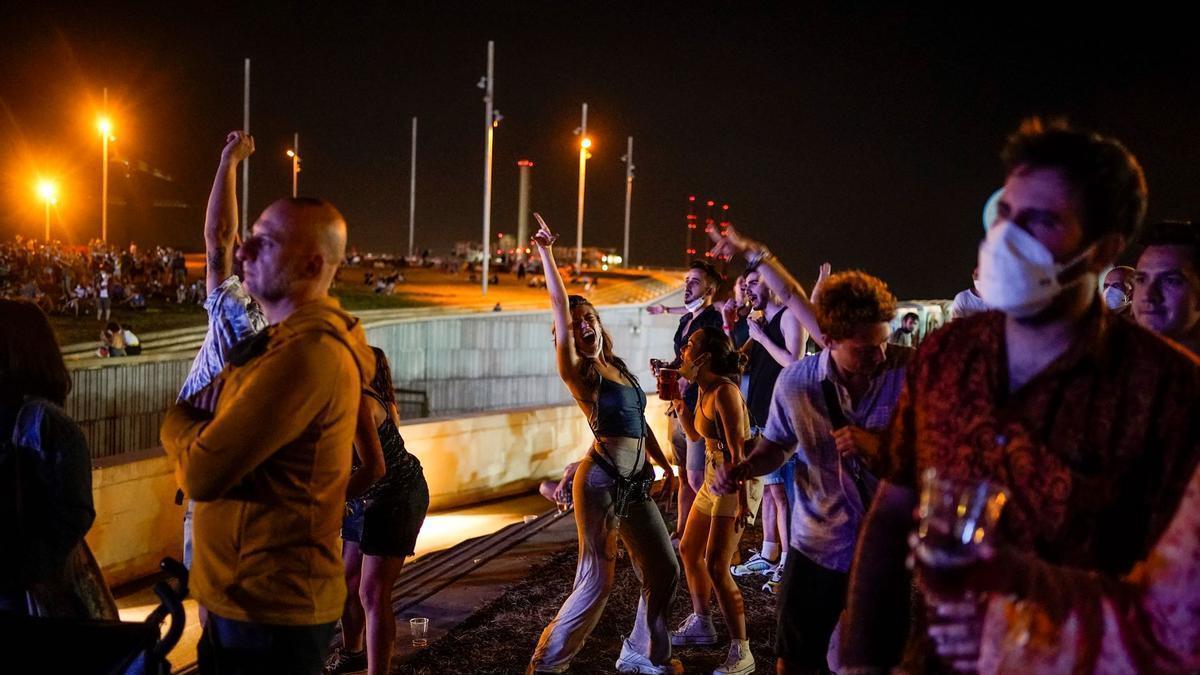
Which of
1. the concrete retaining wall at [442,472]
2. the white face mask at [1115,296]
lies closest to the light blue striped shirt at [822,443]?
the white face mask at [1115,296]

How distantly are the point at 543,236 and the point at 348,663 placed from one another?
8.92ft

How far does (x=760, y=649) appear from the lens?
639cm

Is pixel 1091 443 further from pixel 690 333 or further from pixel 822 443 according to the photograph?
pixel 690 333

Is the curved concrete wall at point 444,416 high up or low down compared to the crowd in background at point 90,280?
down

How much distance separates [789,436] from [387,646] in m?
2.44

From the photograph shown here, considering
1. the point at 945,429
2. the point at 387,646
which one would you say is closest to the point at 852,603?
the point at 945,429

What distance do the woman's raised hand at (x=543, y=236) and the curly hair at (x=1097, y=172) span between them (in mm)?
4286

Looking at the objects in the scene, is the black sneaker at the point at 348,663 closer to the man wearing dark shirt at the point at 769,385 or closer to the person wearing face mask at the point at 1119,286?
the man wearing dark shirt at the point at 769,385

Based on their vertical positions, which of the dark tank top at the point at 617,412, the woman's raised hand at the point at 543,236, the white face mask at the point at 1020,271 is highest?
the woman's raised hand at the point at 543,236

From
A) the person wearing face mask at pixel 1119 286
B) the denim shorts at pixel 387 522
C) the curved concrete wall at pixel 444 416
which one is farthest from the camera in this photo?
the curved concrete wall at pixel 444 416

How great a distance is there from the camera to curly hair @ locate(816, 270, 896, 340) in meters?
4.02

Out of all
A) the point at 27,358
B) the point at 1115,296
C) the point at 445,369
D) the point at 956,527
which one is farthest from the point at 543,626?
the point at 445,369

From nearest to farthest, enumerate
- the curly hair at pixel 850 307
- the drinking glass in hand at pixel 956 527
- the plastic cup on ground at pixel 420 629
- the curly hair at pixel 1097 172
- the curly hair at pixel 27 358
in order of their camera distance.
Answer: the drinking glass in hand at pixel 956 527 < the curly hair at pixel 1097 172 < the curly hair at pixel 27 358 < the curly hair at pixel 850 307 < the plastic cup on ground at pixel 420 629

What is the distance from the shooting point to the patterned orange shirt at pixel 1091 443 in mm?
1875
